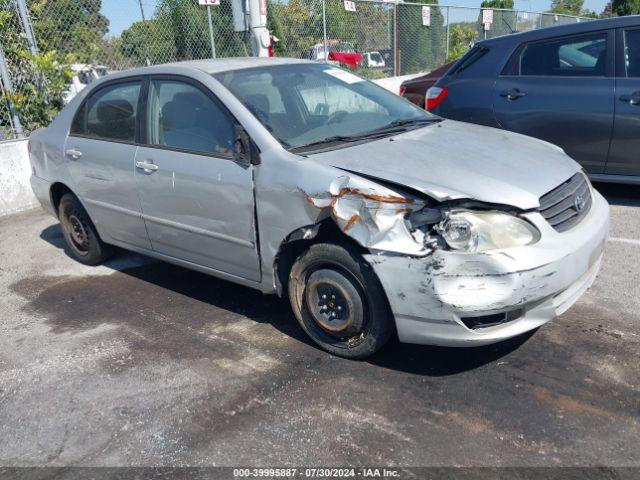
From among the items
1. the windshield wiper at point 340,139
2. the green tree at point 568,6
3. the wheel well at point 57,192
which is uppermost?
the green tree at point 568,6

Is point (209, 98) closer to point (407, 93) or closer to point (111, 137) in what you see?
point (111, 137)

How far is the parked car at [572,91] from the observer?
528 cm

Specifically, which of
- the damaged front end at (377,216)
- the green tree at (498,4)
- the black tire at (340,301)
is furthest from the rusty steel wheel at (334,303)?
the green tree at (498,4)

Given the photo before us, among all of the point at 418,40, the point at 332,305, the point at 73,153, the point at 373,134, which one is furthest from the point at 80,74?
the point at 418,40

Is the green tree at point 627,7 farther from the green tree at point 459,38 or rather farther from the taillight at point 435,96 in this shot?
the taillight at point 435,96

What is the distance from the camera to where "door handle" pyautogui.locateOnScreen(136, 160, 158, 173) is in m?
4.03

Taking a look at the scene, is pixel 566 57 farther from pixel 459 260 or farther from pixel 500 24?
pixel 500 24

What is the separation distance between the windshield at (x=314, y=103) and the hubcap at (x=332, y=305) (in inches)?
32.5

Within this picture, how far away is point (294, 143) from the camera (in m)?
3.49

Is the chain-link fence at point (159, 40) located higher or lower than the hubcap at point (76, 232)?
higher

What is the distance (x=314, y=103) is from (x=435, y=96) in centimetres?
281

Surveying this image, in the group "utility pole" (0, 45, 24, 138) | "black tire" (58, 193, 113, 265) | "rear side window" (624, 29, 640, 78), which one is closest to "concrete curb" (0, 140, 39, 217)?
"utility pole" (0, 45, 24, 138)

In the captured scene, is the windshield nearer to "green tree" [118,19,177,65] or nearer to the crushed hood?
the crushed hood

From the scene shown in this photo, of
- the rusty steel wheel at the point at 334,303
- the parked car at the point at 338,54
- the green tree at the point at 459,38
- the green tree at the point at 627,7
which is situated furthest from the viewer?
the green tree at the point at 627,7
